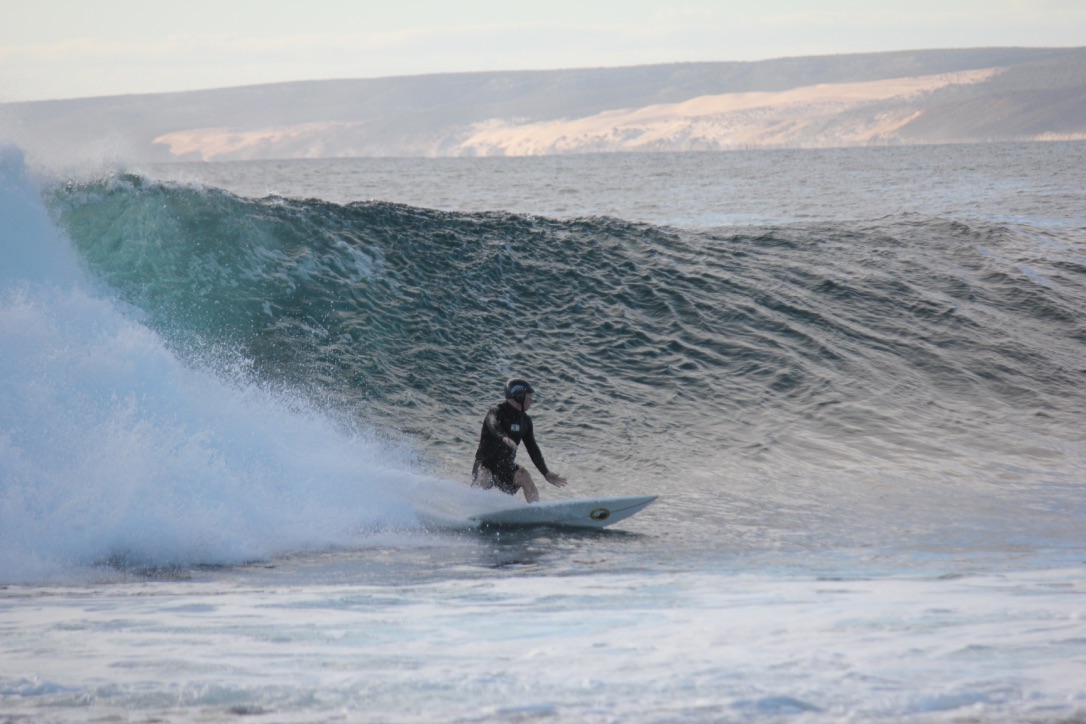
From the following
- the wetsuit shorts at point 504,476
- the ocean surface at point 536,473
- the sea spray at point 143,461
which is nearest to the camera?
the ocean surface at point 536,473

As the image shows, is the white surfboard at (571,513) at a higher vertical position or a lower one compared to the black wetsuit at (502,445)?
lower

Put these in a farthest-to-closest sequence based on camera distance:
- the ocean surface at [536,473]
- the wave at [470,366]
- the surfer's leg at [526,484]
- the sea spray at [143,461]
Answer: the surfer's leg at [526,484] → the wave at [470,366] → the sea spray at [143,461] → the ocean surface at [536,473]

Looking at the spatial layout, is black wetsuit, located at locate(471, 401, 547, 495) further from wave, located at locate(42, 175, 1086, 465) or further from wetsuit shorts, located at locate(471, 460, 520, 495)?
wave, located at locate(42, 175, 1086, 465)

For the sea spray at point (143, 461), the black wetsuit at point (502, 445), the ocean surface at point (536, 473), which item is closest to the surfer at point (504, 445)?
the black wetsuit at point (502, 445)

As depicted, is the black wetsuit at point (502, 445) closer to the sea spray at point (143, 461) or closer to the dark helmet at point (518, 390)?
the dark helmet at point (518, 390)

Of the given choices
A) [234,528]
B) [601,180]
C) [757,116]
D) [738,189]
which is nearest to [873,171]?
[601,180]

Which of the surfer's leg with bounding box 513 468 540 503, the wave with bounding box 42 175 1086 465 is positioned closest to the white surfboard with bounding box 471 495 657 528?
the surfer's leg with bounding box 513 468 540 503

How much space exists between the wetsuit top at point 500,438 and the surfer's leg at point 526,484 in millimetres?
92

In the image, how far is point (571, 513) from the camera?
911 cm

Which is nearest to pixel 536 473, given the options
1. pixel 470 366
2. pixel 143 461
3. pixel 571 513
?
pixel 571 513

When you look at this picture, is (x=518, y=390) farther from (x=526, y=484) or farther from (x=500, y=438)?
(x=526, y=484)

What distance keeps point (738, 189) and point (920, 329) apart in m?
37.0

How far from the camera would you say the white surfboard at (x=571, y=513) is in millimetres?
9070

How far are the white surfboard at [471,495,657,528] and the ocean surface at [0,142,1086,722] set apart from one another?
16 centimetres
